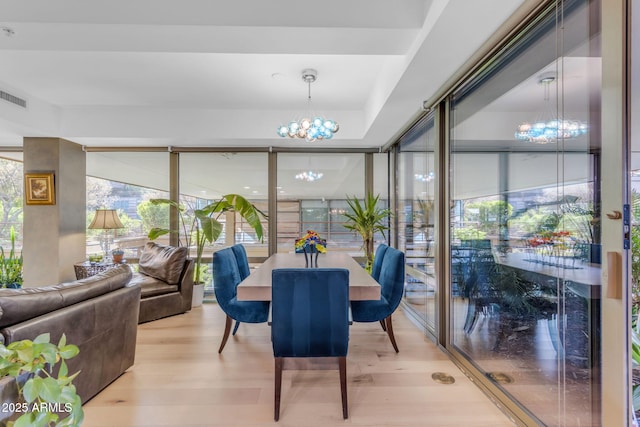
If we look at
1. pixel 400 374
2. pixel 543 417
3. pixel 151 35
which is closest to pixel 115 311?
pixel 151 35

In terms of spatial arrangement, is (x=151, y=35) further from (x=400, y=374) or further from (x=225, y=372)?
(x=400, y=374)

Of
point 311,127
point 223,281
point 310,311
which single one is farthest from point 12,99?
point 310,311

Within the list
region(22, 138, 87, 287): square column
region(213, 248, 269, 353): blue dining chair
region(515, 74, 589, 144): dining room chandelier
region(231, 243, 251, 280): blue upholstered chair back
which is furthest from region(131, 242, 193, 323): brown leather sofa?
region(515, 74, 589, 144): dining room chandelier

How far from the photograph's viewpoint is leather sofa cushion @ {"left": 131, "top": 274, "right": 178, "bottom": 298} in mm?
3562

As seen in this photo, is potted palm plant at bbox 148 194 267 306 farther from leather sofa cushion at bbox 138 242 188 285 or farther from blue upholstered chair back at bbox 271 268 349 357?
blue upholstered chair back at bbox 271 268 349 357

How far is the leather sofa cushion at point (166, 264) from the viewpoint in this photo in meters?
3.81

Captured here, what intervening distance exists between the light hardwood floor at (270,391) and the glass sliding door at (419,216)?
565 millimetres

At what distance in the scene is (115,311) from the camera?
217cm

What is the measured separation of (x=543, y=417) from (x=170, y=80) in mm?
4065

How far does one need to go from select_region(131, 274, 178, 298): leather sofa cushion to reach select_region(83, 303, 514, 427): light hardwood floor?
2.26ft

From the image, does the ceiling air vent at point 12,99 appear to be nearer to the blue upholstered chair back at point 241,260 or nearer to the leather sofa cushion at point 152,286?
the leather sofa cushion at point 152,286

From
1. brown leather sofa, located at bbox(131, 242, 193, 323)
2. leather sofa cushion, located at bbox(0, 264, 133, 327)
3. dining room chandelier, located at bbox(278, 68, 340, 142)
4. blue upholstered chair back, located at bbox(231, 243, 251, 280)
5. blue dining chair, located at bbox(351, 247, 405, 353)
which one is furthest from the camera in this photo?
brown leather sofa, located at bbox(131, 242, 193, 323)

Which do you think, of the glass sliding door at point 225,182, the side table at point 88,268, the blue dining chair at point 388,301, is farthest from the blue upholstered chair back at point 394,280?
the side table at point 88,268

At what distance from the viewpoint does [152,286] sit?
12.0ft
